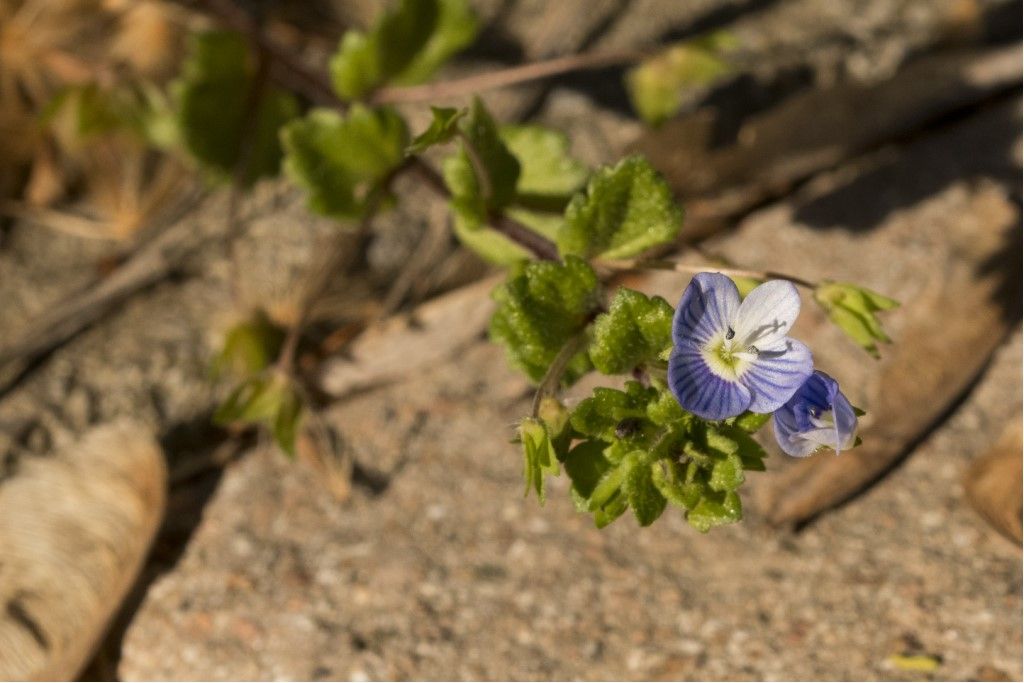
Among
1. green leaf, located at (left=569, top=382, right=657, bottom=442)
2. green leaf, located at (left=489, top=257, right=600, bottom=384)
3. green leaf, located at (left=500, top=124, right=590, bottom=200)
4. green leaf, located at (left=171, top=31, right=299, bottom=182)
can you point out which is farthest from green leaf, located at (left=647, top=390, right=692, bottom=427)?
green leaf, located at (left=171, top=31, right=299, bottom=182)

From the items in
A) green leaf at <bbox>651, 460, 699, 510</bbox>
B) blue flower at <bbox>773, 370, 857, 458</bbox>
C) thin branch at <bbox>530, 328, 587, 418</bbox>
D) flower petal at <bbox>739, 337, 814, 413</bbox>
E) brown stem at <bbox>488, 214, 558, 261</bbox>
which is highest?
flower petal at <bbox>739, 337, 814, 413</bbox>

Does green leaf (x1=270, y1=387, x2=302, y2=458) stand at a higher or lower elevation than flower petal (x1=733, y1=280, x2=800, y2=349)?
lower

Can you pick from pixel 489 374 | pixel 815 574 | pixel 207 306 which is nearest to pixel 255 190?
pixel 207 306

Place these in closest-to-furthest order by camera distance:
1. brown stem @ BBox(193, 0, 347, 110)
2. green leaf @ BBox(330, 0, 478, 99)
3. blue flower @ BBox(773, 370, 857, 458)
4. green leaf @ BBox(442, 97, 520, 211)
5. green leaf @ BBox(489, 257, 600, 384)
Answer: blue flower @ BBox(773, 370, 857, 458)
green leaf @ BBox(489, 257, 600, 384)
green leaf @ BBox(442, 97, 520, 211)
green leaf @ BBox(330, 0, 478, 99)
brown stem @ BBox(193, 0, 347, 110)

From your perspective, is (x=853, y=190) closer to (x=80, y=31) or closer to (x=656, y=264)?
(x=656, y=264)

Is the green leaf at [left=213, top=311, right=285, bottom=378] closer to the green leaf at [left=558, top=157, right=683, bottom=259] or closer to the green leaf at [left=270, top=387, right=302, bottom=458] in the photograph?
the green leaf at [left=270, top=387, right=302, bottom=458]

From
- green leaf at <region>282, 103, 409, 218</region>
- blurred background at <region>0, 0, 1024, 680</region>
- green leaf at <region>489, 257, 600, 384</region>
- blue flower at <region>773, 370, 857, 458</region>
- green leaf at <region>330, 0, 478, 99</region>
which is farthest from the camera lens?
green leaf at <region>330, 0, 478, 99</region>

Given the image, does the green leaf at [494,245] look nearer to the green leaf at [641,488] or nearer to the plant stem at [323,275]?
the plant stem at [323,275]
